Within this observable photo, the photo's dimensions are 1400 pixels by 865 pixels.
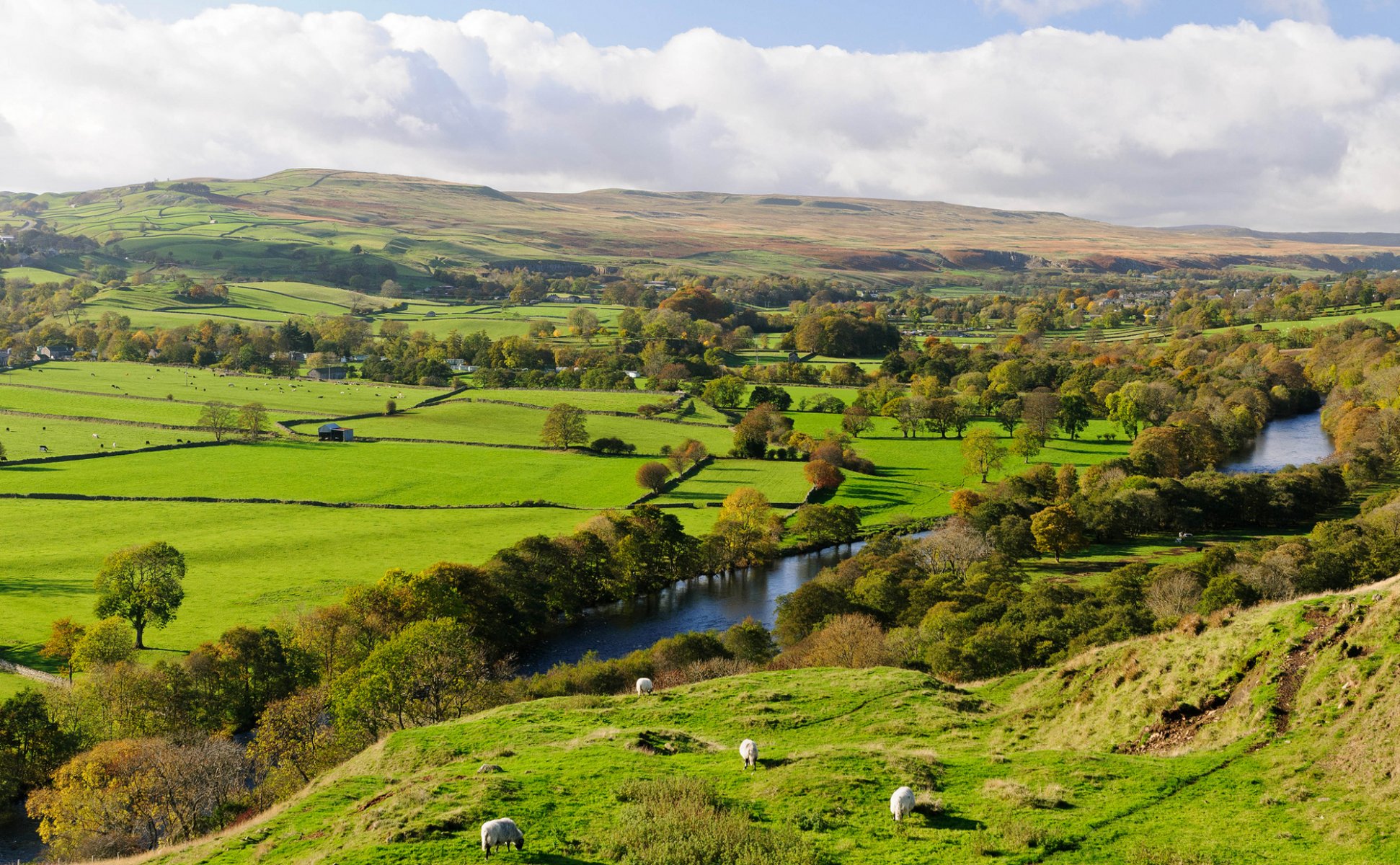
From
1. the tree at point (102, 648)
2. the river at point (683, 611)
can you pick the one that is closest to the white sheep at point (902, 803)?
the river at point (683, 611)

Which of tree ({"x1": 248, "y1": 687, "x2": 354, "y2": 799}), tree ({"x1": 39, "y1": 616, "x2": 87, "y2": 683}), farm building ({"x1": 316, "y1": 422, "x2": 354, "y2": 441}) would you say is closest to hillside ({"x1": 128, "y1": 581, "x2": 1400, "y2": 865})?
tree ({"x1": 248, "y1": 687, "x2": 354, "y2": 799})

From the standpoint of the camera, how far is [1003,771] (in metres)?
22.1

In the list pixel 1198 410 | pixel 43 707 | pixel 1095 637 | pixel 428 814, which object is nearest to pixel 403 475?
pixel 43 707

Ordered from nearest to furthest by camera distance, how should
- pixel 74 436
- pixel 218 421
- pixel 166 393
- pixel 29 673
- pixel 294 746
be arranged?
1. pixel 294 746
2. pixel 29 673
3. pixel 74 436
4. pixel 218 421
5. pixel 166 393

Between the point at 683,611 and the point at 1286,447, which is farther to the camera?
the point at 1286,447

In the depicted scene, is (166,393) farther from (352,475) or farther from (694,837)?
(694,837)

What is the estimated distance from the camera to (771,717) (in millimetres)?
29000

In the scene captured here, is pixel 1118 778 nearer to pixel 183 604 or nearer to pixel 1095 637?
pixel 1095 637

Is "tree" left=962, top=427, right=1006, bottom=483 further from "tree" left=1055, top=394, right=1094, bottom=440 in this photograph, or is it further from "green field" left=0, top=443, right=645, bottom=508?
"green field" left=0, top=443, right=645, bottom=508

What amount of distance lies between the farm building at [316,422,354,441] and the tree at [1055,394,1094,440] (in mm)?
86033

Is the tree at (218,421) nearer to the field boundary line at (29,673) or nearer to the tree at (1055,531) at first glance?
the field boundary line at (29,673)

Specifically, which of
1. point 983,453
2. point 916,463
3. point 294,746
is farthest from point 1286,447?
point 294,746

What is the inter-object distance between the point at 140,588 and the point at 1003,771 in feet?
172

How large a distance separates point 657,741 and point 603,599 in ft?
153
